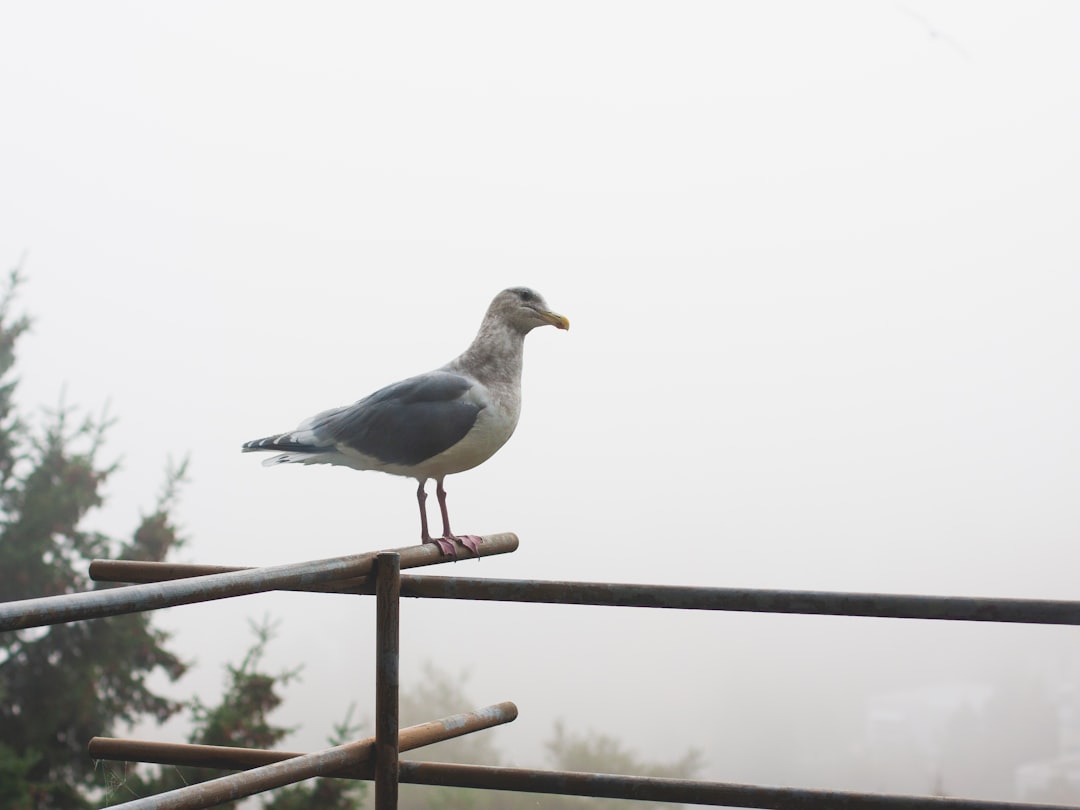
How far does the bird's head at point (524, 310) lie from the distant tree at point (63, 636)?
355cm

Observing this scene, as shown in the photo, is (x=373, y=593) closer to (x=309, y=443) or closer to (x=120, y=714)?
(x=309, y=443)

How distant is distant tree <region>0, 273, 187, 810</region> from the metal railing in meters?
4.18

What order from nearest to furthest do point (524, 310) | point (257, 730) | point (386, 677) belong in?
1. point (386, 677)
2. point (524, 310)
3. point (257, 730)

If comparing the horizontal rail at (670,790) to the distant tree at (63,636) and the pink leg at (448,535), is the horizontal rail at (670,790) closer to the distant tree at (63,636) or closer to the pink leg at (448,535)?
the pink leg at (448,535)

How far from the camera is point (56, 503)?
5.21 m

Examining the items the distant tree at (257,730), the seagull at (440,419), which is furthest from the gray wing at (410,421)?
the distant tree at (257,730)

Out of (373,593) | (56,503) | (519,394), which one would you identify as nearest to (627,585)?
(373,593)

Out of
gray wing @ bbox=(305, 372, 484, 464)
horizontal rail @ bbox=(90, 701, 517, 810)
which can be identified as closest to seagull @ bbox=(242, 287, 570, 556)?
gray wing @ bbox=(305, 372, 484, 464)

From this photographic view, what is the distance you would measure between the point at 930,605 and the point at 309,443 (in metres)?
1.21

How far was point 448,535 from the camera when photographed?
6.18ft

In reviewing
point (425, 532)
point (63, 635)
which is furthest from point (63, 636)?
point (425, 532)

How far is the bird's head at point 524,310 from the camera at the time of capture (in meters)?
2.06

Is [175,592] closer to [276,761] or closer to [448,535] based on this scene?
[276,761]

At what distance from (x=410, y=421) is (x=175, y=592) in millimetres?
1102
